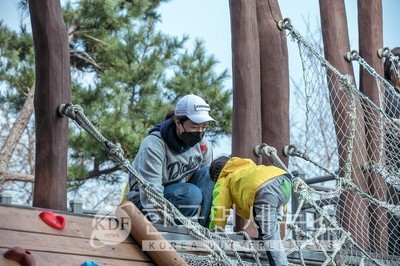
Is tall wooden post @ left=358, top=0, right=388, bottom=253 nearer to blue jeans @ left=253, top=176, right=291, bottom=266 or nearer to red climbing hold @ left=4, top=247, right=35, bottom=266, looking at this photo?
blue jeans @ left=253, top=176, right=291, bottom=266

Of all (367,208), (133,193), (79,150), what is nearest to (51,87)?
(133,193)

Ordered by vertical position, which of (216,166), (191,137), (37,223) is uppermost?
(191,137)

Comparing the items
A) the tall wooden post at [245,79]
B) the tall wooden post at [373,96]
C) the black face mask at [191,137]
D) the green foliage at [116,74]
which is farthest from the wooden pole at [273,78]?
the green foliage at [116,74]

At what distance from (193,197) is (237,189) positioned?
0.81 feet

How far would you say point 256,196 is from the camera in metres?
4.69

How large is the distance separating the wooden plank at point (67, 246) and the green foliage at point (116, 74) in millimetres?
5277

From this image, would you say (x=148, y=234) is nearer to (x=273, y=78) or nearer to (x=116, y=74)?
(x=273, y=78)

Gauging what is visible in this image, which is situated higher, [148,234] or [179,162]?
[179,162]

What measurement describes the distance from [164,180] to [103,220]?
2.61ft

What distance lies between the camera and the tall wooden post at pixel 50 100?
455 cm


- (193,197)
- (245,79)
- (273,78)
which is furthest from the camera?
(273,78)

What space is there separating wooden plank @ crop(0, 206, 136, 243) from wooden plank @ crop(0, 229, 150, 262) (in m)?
0.03

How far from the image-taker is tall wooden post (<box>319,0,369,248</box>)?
6.03 meters

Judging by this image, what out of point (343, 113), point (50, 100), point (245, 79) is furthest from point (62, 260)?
point (343, 113)
